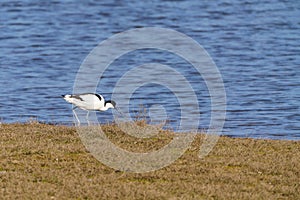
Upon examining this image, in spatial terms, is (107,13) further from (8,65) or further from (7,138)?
(7,138)

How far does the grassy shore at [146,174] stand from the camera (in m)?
8.45

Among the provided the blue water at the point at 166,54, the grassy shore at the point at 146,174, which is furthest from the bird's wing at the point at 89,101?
the blue water at the point at 166,54

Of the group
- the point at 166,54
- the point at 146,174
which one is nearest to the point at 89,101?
the point at 146,174

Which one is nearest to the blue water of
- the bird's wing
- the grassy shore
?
the bird's wing

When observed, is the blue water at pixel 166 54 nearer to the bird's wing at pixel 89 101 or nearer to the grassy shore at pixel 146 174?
the bird's wing at pixel 89 101

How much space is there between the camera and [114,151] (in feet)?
33.1

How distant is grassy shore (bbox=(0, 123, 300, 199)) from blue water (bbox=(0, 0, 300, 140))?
495cm

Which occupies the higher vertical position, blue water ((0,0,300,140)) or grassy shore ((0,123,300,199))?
grassy shore ((0,123,300,199))

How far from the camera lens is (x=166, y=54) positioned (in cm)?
2720

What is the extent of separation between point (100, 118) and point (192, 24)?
52.1 ft

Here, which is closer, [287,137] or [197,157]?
[197,157]

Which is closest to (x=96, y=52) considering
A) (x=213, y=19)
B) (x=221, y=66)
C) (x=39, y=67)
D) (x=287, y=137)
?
(x=39, y=67)

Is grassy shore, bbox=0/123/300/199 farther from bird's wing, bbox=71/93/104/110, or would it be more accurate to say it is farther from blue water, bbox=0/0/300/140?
blue water, bbox=0/0/300/140

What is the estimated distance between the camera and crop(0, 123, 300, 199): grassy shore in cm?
845
